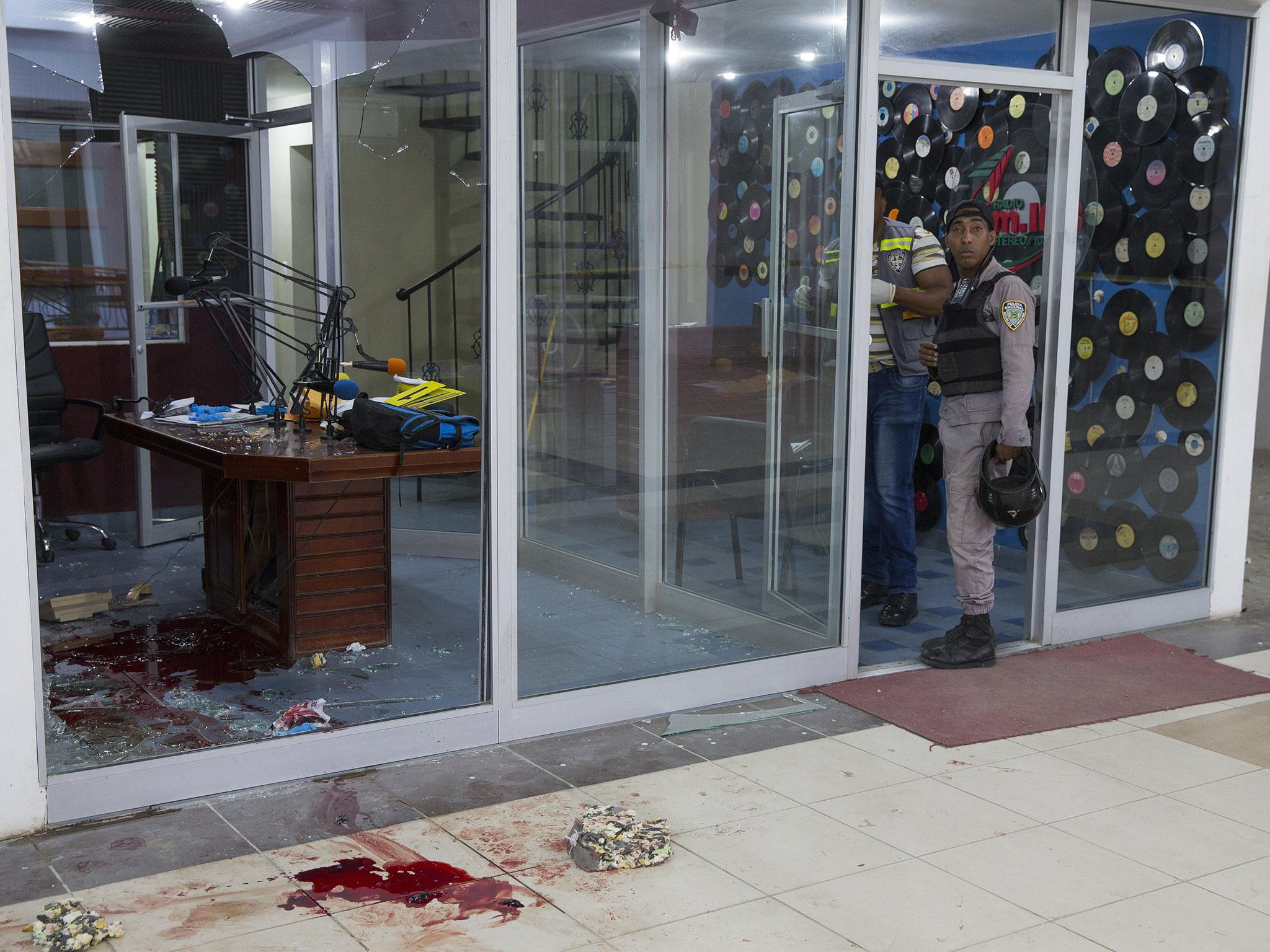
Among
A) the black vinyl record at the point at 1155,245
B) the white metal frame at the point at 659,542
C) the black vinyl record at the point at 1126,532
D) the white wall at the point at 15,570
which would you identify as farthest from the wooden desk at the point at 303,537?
the black vinyl record at the point at 1155,245

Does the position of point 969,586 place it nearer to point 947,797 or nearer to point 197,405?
point 947,797

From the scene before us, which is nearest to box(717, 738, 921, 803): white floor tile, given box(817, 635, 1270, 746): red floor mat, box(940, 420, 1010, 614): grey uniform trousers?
box(817, 635, 1270, 746): red floor mat

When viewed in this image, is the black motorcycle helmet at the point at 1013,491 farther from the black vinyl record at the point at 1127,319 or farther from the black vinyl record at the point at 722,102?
the black vinyl record at the point at 722,102

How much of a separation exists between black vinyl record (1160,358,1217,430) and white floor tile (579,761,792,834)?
2617mm

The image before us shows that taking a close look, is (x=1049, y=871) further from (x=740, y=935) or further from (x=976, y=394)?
(x=976, y=394)

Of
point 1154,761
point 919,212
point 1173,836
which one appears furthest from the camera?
point 919,212

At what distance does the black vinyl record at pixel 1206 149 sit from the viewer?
4.90 meters

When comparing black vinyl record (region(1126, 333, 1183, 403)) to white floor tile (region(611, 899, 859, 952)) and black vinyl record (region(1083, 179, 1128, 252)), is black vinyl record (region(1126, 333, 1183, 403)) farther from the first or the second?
white floor tile (region(611, 899, 859, 952))

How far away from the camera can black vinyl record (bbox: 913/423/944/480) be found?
6.24 meters

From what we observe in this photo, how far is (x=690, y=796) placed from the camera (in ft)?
11.0

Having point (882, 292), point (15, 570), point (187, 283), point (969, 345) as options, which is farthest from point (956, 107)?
point (15, 570)

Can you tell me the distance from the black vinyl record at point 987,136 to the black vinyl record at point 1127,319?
32.0 inches

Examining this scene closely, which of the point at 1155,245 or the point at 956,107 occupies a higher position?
the point at 956,107

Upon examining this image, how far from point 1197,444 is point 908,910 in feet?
9.93
